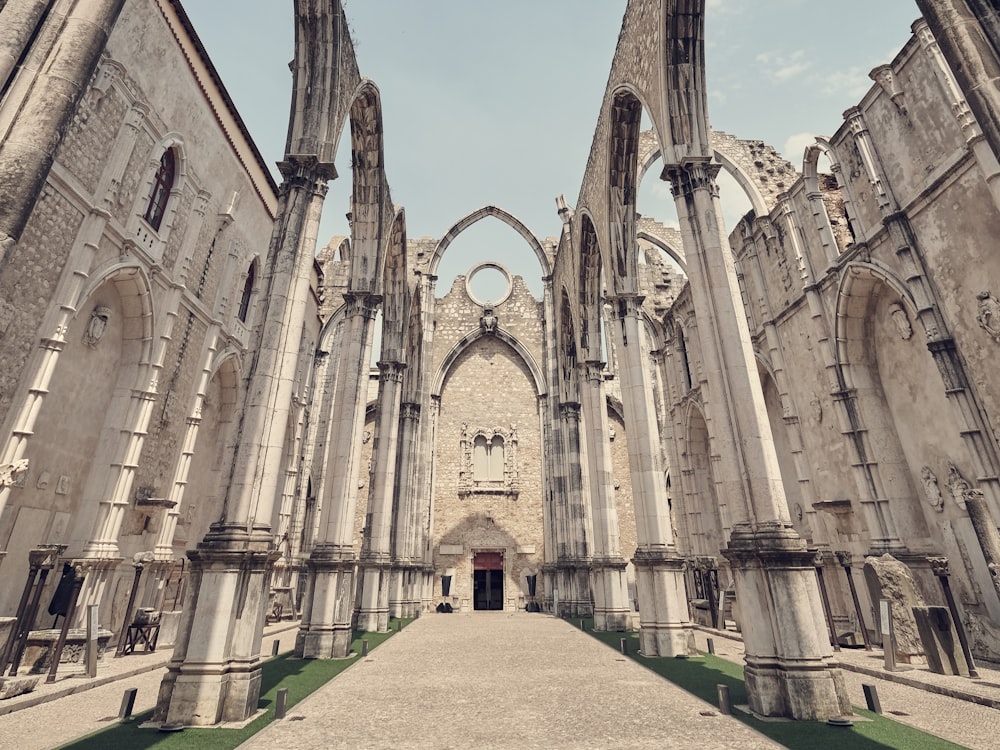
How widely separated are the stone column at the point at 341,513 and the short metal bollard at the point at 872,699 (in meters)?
7.81

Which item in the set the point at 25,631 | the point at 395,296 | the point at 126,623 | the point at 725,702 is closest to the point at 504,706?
the point at 725,702

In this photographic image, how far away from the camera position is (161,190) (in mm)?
11672

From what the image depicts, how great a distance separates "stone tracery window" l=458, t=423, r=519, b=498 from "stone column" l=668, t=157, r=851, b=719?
1676cm

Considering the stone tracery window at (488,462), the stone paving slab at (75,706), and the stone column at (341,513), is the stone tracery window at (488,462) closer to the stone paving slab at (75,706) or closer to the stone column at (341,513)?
the stone column at (341,513)

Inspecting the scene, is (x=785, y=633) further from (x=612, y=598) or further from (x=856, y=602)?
(x=612, y=598)

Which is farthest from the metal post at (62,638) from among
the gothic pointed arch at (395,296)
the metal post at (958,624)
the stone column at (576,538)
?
the stone column at (576,538)

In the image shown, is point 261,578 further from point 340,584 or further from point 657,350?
point 657,350

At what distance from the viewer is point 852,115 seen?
36.2 feet

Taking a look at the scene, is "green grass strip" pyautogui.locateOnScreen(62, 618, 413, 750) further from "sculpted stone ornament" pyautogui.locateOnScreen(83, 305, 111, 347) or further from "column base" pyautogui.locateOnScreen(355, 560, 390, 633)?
"sculpted stone ornament" pyautogui.locateOnScreen(83, 305, 111, 347)

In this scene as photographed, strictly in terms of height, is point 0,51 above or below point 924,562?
above

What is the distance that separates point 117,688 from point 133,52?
1198 cm

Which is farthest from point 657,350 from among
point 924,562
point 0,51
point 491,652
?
point 0,51

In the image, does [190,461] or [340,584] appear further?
[190,461]

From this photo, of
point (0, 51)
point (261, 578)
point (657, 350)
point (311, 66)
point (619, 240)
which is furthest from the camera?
point (657, 350)
